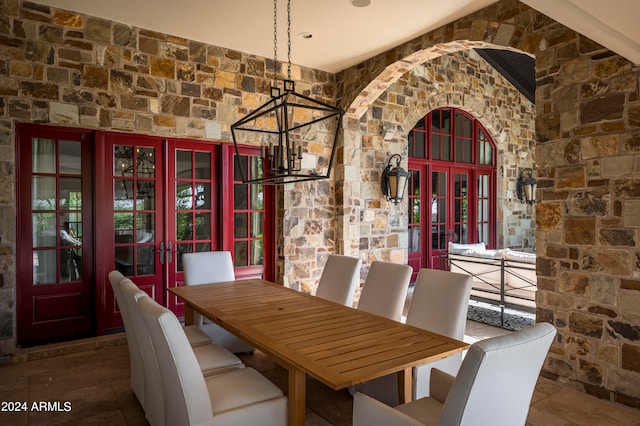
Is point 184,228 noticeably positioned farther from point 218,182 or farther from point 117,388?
point 117,388

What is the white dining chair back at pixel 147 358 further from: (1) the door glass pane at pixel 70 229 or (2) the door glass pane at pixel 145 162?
(2) the door glass pane at pixel 145 162

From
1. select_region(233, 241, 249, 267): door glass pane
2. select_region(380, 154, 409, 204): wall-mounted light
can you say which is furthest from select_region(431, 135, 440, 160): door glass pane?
select_region(233, 241, 249, 267): door glass pane

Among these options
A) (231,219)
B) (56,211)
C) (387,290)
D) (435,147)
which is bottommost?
(387,290)

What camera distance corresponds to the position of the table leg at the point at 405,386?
2.11m

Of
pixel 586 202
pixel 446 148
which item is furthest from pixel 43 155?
pixel 446 148

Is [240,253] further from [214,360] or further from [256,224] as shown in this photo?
[214,360]

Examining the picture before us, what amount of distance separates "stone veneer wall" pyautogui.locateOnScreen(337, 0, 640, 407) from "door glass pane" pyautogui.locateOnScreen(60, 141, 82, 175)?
4.03 metres

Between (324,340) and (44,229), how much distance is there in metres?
3.16

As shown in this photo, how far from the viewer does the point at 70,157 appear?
13.1ft

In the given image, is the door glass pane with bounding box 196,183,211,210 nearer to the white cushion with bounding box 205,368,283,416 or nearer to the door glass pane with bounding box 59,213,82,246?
the door glass pane with bounding box 59,213,82,246

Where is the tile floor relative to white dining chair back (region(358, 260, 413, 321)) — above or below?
below

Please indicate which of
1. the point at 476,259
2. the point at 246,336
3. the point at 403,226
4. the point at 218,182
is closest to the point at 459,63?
A: the point at 403,226

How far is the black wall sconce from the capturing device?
25.3ft

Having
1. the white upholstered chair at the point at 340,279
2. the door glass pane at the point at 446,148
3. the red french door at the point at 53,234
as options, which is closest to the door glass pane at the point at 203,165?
the red french door at the point at 53,234
